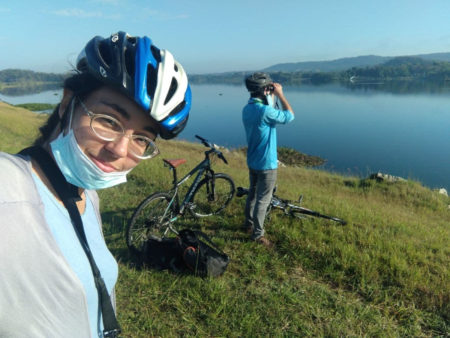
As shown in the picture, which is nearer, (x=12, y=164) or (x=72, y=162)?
(x=12, y=164)

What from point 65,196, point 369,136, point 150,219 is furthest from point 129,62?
point 369,136

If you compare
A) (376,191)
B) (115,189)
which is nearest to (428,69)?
(376,191)

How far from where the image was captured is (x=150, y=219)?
3975 millimetres

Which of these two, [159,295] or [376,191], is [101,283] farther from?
[376,191]

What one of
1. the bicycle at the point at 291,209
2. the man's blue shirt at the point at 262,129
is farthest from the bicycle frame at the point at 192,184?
the bicycle at the point at 291,209

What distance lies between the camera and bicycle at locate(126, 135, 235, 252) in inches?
155

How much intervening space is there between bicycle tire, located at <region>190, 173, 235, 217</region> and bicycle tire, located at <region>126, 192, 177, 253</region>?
2.37ft

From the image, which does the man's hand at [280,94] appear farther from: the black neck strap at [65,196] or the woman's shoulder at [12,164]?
the woman's shoulder at [12,164]

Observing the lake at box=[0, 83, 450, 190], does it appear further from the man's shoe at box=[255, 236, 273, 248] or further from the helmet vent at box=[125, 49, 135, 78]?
the helmet vent at box=[125, 49, 135, 78]

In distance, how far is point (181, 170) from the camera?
7.42 m

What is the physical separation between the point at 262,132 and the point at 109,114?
9.93ft

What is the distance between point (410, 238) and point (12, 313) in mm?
4921

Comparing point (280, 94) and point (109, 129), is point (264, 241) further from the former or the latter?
point (109, 129)

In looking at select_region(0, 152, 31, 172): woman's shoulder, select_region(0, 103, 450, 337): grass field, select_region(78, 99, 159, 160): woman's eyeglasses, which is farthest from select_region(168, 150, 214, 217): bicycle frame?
select_region(0, 152, 31, 172): woman's shoulder
